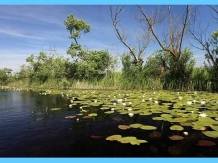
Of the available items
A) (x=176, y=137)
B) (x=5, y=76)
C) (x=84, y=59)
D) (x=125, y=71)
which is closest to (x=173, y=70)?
(x=125, y=71)

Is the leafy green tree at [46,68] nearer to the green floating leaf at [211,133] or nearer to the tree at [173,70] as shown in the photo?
the tree at [173,70]

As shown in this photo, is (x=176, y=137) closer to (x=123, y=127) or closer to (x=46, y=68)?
(x=123, y=127)

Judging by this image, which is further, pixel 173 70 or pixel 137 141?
pixel 173 70

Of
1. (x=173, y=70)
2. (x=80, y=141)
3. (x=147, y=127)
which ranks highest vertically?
(x=173, y=70)

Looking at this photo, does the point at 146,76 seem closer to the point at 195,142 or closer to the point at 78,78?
the point at 78,78

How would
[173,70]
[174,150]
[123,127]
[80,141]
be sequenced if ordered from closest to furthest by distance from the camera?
[174,150] → [80,141] → [123,127] → [173,70]

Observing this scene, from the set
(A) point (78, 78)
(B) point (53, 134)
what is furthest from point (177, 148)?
(A) point (78, 78)

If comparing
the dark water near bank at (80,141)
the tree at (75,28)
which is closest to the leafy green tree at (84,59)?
the tree at (75,28)

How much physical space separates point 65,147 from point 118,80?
872cm

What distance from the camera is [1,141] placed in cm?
273

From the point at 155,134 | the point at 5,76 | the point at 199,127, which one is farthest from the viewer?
the point at 5,76

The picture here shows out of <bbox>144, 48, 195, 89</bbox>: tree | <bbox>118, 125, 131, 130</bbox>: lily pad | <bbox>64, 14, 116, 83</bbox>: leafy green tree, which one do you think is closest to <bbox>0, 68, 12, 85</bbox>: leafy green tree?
<bbox>64, 14, 116, 83</bbox>: leafy green tree

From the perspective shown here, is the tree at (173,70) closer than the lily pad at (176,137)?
No

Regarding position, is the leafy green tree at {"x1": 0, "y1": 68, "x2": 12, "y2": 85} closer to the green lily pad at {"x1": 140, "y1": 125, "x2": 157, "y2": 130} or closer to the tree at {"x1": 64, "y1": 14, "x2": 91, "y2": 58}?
the tree at {"x1": 64, "y1": 14, "x2": 91, "y2": 58}
